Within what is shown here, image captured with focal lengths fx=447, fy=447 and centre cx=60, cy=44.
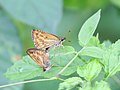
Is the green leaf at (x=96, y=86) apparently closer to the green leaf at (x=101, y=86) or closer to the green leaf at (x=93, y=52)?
the green leaf at (x=101, y=86)

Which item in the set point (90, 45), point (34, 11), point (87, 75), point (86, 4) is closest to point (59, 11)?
point (34, 11)

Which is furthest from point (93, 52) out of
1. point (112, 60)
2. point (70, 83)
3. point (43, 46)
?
point (43, 46)

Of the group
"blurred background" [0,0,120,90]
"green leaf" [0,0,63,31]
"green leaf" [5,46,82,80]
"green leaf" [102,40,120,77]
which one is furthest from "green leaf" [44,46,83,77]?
"green leaf" [0,0,63,31]

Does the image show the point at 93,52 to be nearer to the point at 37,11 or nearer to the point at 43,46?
the point at 43,46

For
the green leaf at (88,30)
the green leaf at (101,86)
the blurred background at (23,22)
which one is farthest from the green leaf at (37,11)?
the green leaf at (101,86)

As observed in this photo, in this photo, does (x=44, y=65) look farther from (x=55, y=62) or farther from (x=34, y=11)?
(x=34, y=11)

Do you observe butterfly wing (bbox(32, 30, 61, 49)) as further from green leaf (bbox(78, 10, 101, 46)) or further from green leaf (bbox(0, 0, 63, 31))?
green leaf (bbox(0, 0, 63, 31))
